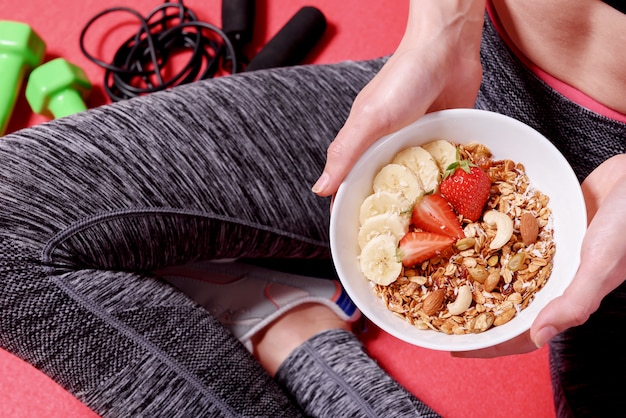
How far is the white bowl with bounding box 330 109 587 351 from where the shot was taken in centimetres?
61

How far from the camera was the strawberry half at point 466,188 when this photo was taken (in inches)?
24.8

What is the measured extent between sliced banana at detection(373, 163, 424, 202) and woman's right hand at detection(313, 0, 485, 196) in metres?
0.04

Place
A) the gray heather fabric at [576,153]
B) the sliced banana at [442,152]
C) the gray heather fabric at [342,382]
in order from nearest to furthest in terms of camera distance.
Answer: the sliced banana at [442,152] < the gray heather fabric at [576,153] < the gray heather fabric at [342,382]

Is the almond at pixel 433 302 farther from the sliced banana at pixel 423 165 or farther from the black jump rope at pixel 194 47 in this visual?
the black jump rope at pixel 194 47

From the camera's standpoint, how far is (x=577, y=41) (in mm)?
741

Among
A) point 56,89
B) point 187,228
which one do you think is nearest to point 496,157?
point 187,228

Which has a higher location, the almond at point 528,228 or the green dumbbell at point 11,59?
the green dumbbell at point 11,59

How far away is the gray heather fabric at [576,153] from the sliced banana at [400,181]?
0.28m

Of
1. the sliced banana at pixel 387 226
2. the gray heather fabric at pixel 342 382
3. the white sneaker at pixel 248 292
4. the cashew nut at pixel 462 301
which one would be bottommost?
the gray heather fabric at pixel 342 382

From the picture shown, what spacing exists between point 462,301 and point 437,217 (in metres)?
0.10

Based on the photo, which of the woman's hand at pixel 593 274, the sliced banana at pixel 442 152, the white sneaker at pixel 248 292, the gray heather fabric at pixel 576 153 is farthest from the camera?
the white sneaker at pixel 248 292

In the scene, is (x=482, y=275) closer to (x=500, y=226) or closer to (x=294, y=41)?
(x=500, y=226)

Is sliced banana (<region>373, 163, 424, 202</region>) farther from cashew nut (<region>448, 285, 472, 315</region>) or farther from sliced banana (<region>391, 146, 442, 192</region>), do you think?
cashew nut (<region>448, 285, 472, 315</region>)

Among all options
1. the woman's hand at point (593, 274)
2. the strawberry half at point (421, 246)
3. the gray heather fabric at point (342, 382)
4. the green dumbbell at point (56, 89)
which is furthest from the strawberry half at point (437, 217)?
the green dumbbell at point (56, 89)
